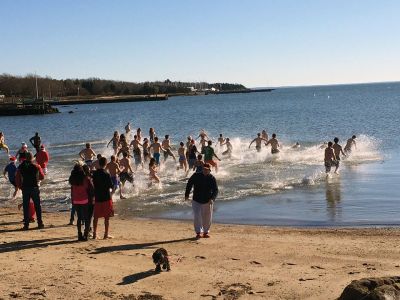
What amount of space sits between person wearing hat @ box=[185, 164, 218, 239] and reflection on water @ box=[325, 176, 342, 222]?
3.83 meters

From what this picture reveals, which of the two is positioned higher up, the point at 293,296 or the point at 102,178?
the point at 102,178

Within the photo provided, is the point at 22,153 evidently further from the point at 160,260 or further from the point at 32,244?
the point at 160,260

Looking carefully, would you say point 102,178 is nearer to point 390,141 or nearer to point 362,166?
point 362,166

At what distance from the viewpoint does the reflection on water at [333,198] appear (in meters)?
13.2

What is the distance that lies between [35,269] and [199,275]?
2446mm

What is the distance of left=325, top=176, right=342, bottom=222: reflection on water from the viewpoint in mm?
13152

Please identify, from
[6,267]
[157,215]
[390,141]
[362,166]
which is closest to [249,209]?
[157,215]

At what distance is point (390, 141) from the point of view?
3378 centimetres

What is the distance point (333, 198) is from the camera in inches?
603

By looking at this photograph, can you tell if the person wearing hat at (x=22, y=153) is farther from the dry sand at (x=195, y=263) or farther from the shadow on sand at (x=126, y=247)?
the shadow on sand at (x=126, y=247)

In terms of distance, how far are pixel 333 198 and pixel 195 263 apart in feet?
26.1

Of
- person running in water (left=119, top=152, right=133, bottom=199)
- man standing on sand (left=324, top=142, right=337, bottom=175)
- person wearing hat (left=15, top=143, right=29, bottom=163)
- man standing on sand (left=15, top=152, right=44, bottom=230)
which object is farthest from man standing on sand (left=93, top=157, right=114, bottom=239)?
man standing on sand (left=324, top=142, right=337, bottom=175)

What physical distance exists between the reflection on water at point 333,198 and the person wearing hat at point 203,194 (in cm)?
383

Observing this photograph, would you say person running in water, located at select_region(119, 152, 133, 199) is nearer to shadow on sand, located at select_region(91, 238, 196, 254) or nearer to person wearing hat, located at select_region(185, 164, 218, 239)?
person wearing hat, located at select_region(185, 164, 218, 239)
